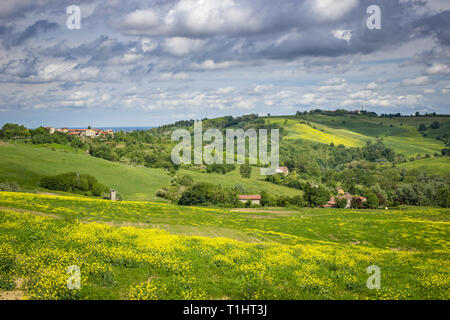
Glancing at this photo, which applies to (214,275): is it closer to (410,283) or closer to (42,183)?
(410,283)

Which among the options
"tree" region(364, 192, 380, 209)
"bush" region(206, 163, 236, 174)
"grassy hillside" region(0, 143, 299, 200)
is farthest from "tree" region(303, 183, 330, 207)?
"bush" region(206, 163, 236, 174)

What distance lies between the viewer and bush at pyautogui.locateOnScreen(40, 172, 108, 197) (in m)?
87.9

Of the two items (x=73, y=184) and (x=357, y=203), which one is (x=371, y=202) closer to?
(x=357, y=203)

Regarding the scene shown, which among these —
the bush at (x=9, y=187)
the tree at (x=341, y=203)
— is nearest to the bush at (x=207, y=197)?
the tree at (x=341, y=203)

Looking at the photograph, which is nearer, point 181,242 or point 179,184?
point 181,242

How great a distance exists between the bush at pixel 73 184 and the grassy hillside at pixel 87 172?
4055 mm

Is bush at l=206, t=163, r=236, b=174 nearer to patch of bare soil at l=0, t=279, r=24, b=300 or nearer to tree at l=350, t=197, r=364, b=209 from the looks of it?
tree at l=350, t=197, r=364, b=209

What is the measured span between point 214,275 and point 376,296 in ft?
24.4

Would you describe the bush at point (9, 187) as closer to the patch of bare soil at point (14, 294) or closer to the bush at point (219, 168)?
the patch of bare soil at point (14, 294)

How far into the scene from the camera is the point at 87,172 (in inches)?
4668

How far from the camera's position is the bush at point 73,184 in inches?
3462

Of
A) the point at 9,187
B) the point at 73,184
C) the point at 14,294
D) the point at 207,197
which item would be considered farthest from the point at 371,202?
the point at 14,294
